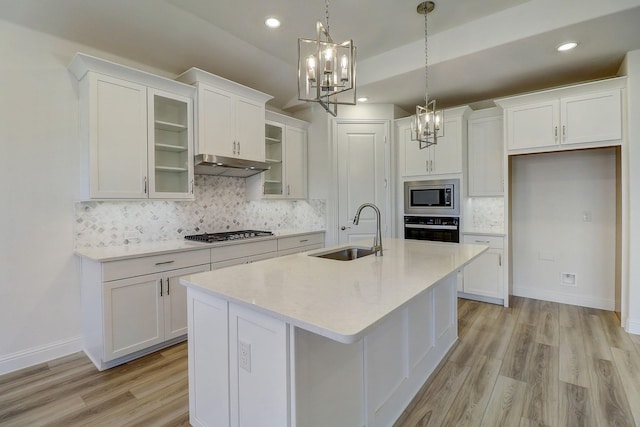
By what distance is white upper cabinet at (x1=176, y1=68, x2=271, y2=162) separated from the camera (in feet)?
10.1

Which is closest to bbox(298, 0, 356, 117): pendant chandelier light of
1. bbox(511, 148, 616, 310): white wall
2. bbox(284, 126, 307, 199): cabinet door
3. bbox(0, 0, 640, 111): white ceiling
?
bbox(0, 0, 640, 111): white ceiling

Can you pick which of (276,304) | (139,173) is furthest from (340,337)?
(139,173)

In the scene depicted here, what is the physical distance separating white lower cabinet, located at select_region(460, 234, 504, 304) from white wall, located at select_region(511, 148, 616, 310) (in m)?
0.56

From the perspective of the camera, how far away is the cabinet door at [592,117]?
304cm

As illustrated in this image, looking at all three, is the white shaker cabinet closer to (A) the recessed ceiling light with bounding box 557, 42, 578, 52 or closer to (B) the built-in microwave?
(B) the built-in microwave

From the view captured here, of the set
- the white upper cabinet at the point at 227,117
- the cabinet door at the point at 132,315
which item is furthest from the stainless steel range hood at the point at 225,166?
the cabinet door at the point at 132,315

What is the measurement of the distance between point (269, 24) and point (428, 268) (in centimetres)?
255

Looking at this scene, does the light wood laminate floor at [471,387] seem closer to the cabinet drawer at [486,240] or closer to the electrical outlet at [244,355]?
the electrical outlet at [244,355]

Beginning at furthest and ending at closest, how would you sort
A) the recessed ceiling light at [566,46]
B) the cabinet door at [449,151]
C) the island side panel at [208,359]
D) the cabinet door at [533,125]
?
the cabinet door at [449,151] → the cabinet door at [533,125] → the recessed ceiling light at [566,46] → the island side panel at [208,359]

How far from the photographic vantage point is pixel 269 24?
2857 mm

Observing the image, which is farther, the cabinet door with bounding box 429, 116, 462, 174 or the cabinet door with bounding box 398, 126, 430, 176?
the cabinet door with bounding box 398, 126, 430, 176

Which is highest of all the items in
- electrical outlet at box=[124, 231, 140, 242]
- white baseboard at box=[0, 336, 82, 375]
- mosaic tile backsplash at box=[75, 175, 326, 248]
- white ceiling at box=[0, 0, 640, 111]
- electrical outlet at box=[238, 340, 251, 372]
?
white ceiling at box=[0, 0, 640, 111]

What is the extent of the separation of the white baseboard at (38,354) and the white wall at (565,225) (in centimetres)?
495

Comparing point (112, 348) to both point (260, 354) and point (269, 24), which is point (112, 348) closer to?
point (260, 354)
